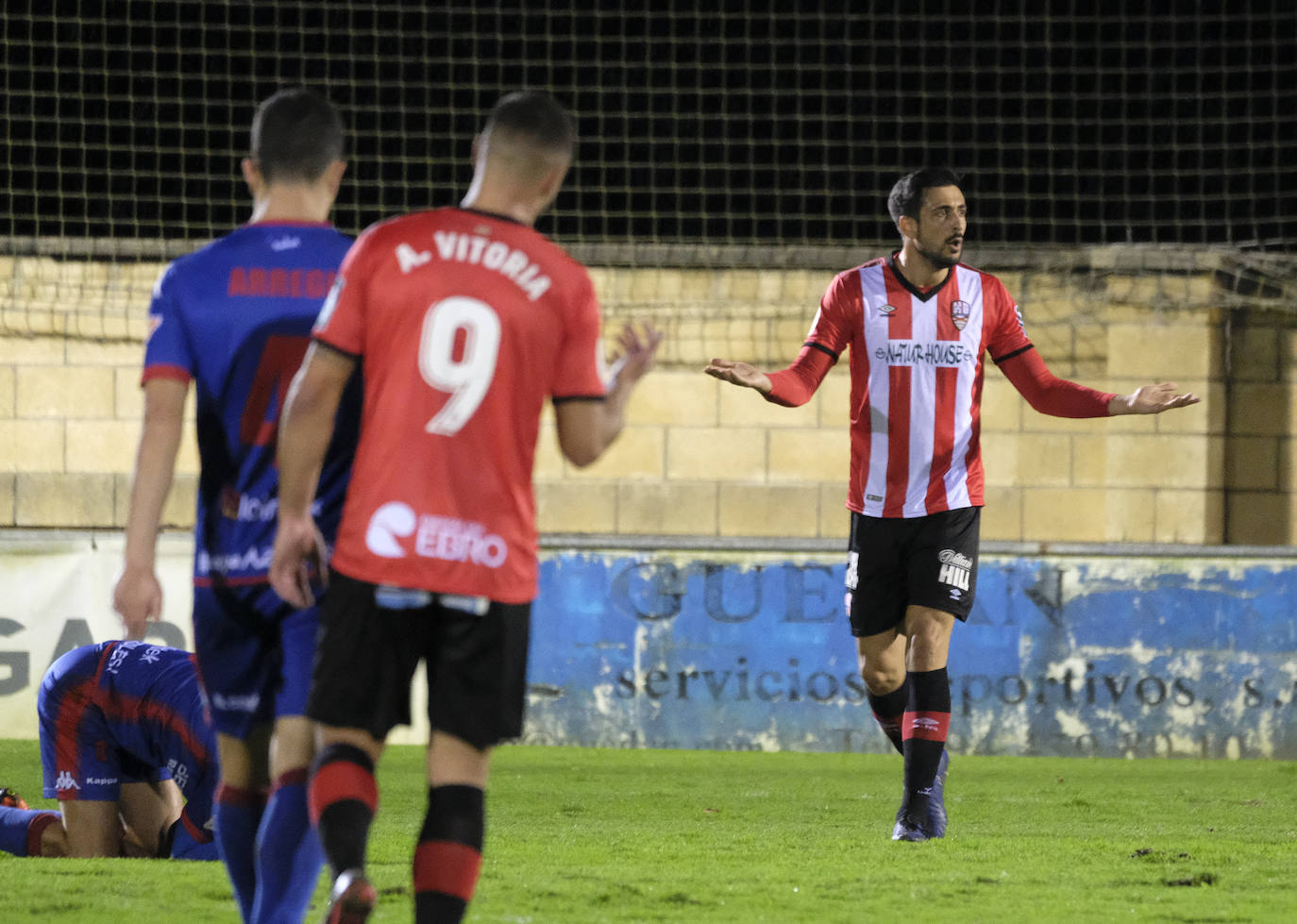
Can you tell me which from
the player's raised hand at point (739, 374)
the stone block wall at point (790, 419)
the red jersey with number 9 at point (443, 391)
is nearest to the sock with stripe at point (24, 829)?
the player's raised hand at point (739, 374)

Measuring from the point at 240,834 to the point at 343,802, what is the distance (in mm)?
440

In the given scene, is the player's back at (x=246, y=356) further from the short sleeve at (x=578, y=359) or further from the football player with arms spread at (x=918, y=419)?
the football player with arms spread at (x=918, y=419)

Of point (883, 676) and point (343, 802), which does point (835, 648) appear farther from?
point (343, 802)

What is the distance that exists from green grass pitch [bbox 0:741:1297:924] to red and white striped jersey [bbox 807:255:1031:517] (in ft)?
3.40

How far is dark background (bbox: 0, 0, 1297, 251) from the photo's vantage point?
11.1m

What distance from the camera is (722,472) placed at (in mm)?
10117

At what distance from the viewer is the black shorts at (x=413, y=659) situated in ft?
8.72

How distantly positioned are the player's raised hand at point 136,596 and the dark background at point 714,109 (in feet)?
27.2

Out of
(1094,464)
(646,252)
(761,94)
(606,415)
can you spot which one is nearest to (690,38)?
(761,94)

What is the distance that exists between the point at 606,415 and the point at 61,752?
2570 mm

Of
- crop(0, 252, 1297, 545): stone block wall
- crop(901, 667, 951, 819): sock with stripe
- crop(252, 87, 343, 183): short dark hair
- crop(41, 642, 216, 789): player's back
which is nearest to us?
crop(252, 87, 343, 183): short dark hair

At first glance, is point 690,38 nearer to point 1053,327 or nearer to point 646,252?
point 646,252

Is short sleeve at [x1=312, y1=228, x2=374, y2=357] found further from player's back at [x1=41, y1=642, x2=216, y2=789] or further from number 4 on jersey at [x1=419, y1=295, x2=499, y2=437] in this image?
player's back at [x1=41, y1=642, x2=216, y2=789]

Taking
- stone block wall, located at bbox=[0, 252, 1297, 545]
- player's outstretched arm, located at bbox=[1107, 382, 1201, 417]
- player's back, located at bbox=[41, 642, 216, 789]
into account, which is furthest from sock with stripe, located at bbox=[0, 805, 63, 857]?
stone block wall, located at bbox=[0, 252, 1297, 545]
